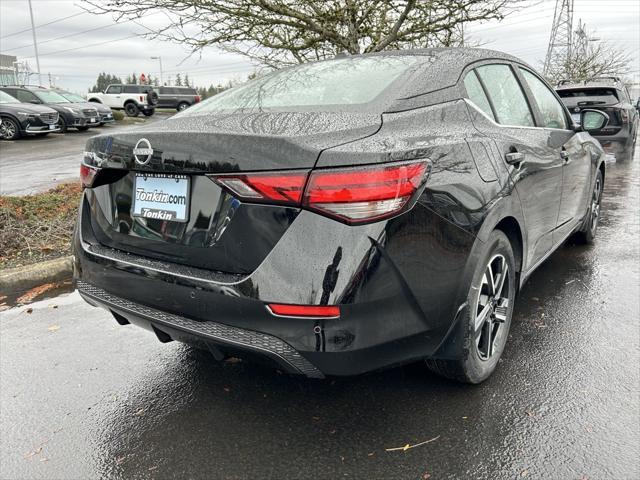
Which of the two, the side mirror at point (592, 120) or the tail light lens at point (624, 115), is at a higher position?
the side mirror at point (592, 120)

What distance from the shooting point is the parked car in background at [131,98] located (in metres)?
33.3

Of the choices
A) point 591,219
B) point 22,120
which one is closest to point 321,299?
point 591,219

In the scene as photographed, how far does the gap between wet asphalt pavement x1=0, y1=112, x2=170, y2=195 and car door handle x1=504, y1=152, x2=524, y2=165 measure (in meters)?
3.33

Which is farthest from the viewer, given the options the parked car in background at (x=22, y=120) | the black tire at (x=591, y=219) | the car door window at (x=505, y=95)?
the parked car in background at (x=22, y=120)

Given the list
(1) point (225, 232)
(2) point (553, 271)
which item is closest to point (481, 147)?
(1) point (225, 232)

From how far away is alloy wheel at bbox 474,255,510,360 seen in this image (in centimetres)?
258

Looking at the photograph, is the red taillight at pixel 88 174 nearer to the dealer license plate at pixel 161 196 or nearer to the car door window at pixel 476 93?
the dealer license plate at pixel 161 196

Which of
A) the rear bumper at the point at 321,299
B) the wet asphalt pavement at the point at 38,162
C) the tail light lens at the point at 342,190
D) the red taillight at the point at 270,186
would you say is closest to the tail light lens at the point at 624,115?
the wet asphalt pavement at the point at 38,162

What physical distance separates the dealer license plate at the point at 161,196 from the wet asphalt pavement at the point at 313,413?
984mm

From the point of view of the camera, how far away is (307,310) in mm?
1886

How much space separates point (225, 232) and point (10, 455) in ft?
4.52

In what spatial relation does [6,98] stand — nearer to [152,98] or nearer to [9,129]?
[9,129]

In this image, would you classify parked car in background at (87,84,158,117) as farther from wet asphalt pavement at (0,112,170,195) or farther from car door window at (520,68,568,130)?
car door window at (520,68,568,130)

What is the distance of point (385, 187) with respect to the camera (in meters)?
1.88
